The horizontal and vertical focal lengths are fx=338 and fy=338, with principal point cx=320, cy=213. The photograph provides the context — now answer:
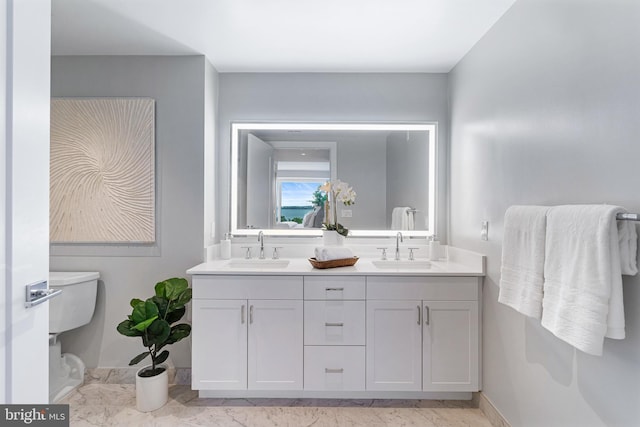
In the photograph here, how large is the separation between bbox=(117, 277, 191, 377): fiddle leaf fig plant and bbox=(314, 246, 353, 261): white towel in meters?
0.89

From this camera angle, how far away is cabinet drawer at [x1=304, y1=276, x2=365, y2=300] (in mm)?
2111

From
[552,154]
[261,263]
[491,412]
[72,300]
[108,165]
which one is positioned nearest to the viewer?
[552,154]

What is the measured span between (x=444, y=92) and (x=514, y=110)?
39.7 inches

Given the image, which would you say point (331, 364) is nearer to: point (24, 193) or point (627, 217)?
point (627, 217)

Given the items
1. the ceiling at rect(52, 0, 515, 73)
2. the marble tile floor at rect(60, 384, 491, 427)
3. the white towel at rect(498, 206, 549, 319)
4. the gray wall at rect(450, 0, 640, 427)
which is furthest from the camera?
the marble tile floor at rect(60, 384, 491, 427)

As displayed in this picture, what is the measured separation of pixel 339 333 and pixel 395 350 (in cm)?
36

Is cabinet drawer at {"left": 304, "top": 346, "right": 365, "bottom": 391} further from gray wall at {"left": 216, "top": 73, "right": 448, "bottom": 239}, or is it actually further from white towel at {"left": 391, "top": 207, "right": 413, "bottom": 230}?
gray wall at {"left": 216, "top": 73, "right": 448, "bottom": 239}

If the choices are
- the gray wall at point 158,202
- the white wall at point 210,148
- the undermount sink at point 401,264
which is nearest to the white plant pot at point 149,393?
the gray wall at point 158,202

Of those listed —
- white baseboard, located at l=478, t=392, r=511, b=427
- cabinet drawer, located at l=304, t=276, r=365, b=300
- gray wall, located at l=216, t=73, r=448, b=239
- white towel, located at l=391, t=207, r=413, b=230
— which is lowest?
white baseboard, located at l=478, t=392, r=511, b=427

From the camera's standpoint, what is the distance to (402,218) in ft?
8.89

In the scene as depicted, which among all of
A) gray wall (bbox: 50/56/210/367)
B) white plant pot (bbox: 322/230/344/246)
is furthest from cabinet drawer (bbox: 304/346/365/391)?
gray wall (bbox: 50/56/210/367)

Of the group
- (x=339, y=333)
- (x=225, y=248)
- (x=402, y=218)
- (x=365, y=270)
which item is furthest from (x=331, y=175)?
(x=339, y=333)

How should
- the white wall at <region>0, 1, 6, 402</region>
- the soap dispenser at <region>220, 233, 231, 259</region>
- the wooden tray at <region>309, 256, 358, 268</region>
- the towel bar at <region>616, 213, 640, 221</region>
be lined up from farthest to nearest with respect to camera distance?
1. the soap dispenser at <region>220, 233, 231, 259</region>
2. the wooden tray at <region>309, 256, 358, 268</region>
3. the towel bar at <region>616, 213, 640, 221</region>
4. the white wall at <region>0, 1, 6, 402</region>

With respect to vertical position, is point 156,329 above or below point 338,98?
below
